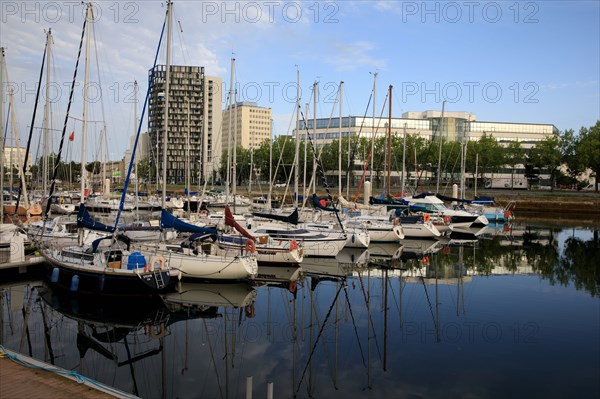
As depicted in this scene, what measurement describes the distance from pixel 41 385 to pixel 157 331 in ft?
23.4

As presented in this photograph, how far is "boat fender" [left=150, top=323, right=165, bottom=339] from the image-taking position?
16737mm

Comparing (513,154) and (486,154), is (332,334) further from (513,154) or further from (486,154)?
(513,154)

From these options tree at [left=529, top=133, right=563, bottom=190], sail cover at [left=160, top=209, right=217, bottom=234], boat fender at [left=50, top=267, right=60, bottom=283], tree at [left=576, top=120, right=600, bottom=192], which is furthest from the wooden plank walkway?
tree at [left=529, top=133, right=563, bottom=190]

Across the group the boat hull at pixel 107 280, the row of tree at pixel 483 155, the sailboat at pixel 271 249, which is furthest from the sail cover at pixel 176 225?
the row of tree at pixel 483 155

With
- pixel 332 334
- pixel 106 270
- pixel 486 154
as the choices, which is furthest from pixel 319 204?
pixel 486 154

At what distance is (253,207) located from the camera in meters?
57.6

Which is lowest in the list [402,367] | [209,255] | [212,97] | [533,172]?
[402,367]

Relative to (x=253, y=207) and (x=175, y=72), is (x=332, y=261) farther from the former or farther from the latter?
(x=175, y=72)

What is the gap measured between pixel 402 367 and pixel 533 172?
9679 cm

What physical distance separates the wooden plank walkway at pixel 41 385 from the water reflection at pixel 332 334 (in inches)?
93.4

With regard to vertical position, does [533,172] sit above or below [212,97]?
below

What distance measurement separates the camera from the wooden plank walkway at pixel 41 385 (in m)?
9.70

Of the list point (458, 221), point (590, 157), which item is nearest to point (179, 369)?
point (458, 221)

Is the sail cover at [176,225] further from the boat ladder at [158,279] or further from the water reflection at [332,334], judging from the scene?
the boat ladder at [158,279]
